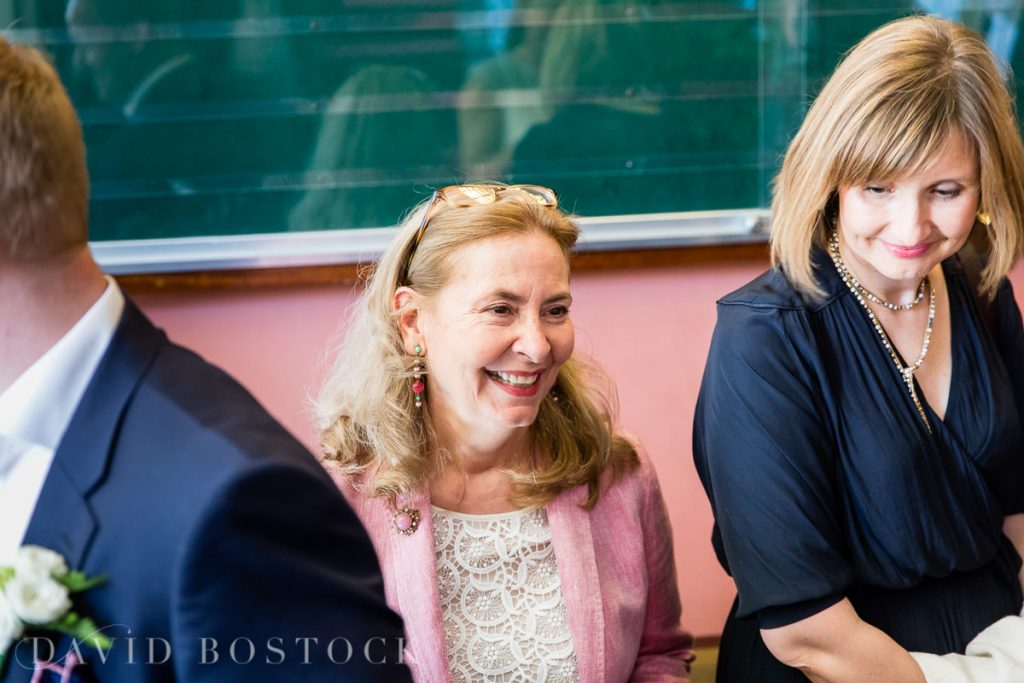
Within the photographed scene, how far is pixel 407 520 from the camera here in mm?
1912

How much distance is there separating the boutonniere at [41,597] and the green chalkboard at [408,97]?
1631 millimetres

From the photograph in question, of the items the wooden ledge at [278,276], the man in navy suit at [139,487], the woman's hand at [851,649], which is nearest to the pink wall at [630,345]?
the wooden ledge at [278,276]

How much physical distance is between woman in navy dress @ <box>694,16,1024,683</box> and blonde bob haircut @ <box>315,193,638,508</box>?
0.23 m

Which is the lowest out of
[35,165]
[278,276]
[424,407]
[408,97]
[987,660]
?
[987,660]

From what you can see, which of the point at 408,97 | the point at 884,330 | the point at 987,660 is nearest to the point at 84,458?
the point at 884,330

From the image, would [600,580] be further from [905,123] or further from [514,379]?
[905,123]

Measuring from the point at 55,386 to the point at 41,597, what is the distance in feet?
0.64

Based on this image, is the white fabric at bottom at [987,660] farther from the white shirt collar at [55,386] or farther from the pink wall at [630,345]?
the white shirt collar at [55,386]

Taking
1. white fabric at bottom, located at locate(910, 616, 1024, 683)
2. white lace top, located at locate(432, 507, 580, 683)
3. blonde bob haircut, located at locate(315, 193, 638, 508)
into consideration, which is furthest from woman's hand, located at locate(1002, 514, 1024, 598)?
white lace top, located at locate(432, 507, 580, 683)

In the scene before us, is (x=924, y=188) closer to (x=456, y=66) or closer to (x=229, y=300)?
(x=456, y=66)

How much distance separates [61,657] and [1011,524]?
5.16 feet

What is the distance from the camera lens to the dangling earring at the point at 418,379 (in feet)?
6.49

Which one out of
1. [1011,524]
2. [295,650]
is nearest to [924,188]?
[1011,524]

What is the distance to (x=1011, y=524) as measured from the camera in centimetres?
200
